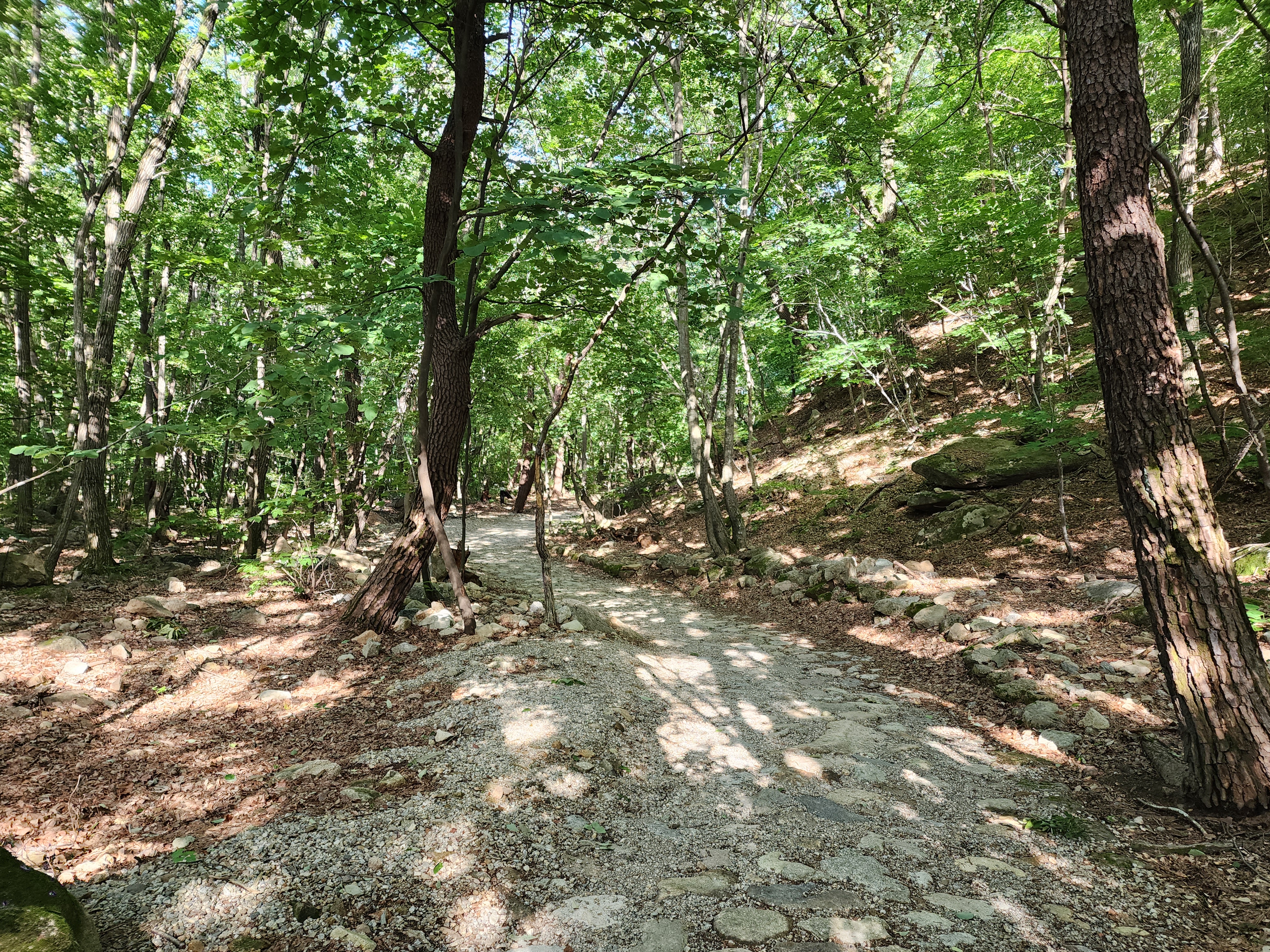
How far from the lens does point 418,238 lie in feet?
24.1

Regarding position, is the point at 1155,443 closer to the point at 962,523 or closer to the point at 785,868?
the point at 785,868

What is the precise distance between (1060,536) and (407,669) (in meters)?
7.86

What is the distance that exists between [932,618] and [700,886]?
475cm

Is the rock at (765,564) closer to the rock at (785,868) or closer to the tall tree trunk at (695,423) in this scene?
the tall tree trunk at (695,423)

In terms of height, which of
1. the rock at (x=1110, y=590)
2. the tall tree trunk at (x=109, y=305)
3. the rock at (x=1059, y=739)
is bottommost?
the rock at (x=1059, y=739)

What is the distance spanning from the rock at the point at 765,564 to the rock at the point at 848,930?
7133 mm

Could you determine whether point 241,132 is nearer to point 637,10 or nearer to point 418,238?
point 418,238

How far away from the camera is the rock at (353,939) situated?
1.96 meters

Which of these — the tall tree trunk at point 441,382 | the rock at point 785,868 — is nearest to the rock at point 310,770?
the rock at point 785,868

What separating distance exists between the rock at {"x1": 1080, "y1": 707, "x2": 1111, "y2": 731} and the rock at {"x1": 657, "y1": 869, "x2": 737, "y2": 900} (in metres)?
→ 2.93

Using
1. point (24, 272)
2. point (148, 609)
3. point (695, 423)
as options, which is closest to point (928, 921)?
point (148, 609)

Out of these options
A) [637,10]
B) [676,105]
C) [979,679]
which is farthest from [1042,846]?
[676,105]

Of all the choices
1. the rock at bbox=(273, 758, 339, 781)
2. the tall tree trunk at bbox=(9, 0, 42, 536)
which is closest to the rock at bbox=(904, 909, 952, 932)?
the rock at bbox=(273, 758, 339, 781)

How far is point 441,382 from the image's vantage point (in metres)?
6.06
